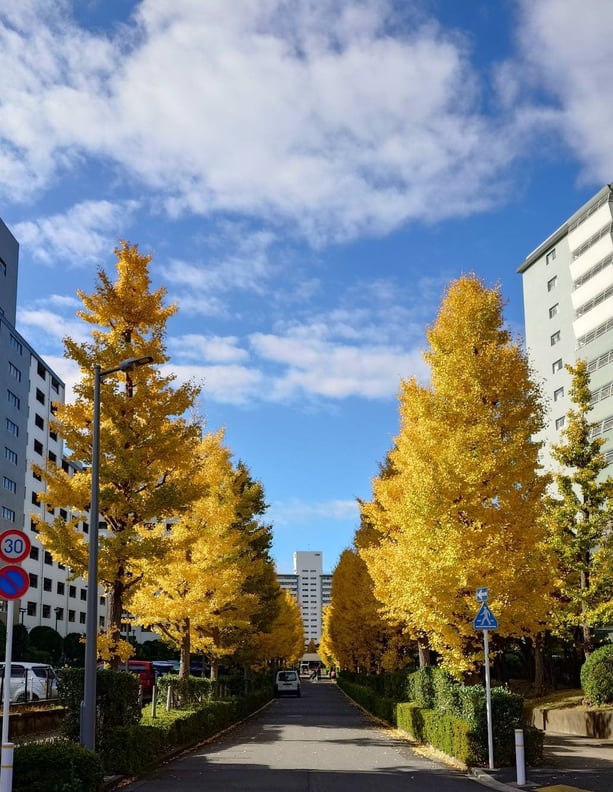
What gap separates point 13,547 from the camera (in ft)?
33.3

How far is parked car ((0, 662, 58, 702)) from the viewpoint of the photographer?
23.8 meters

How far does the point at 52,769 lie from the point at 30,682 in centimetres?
1621

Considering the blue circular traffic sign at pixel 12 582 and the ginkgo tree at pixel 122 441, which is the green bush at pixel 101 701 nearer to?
the ginkgo tree at pixel 122 441

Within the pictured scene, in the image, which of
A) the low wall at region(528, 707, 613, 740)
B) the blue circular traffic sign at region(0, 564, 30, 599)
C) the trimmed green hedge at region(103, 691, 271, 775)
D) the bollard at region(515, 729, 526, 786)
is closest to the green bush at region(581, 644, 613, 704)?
the low wall at region(528, 707, 613, 740)

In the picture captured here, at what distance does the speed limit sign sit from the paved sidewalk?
8330mm

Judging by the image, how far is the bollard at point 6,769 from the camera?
9.21 metres

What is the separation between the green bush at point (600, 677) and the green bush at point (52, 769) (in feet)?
55.5

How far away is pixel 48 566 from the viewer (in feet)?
220

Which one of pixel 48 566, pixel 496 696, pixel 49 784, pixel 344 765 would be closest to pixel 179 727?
pixel 344 765

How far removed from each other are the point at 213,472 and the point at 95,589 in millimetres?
12946

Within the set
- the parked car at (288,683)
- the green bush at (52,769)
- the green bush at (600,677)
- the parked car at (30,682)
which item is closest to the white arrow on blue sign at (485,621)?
the green bush at (52,769)

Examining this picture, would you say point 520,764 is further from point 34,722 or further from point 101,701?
point 34,722

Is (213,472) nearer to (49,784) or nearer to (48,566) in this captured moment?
(49,784)

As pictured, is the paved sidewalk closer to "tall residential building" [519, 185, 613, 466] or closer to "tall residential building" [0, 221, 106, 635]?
"tall residential building" [519, 185, 613, 466]
